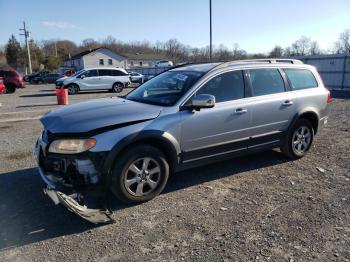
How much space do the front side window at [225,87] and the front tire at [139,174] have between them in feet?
3.80

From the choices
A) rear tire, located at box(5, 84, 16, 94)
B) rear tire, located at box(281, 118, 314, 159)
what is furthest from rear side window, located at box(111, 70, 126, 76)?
rear tire, located at box(281, 118, 314, 159)

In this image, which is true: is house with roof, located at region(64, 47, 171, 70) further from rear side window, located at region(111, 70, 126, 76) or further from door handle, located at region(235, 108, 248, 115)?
door handle, located at region(235, 108, 248, 115)

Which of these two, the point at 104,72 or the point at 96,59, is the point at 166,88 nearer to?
the point at 104,72

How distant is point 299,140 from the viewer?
233 inches

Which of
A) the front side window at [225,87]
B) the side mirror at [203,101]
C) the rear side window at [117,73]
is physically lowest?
the side mirror at [203,101]

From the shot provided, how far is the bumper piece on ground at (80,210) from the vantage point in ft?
11.2

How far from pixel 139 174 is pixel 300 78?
3600 millimetres

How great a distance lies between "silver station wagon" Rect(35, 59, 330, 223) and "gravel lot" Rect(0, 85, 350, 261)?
0.33m

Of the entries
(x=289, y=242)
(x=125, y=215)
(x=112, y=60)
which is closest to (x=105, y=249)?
(x=125, y=215)

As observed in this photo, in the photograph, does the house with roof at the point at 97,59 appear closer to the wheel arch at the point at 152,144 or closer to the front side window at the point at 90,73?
the front side window at the point at 90,73

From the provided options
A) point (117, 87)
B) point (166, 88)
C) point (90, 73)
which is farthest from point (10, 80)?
point (166, 88)

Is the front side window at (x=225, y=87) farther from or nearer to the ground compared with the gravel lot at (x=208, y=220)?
farther from the ground

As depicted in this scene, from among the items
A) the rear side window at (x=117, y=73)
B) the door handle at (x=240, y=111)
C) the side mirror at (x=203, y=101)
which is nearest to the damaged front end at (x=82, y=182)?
the side mirror at (x=203, y=101)

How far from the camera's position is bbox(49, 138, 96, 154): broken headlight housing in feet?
12.2
